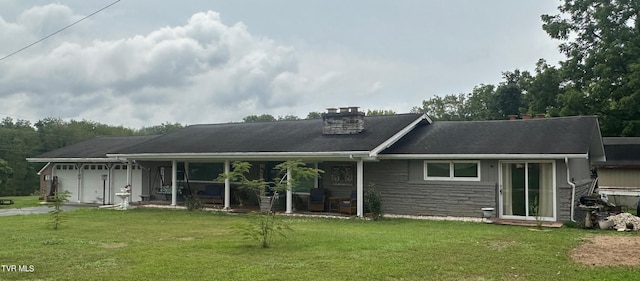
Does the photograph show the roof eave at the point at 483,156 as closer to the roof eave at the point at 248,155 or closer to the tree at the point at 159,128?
the roof eave at the point at 248,155

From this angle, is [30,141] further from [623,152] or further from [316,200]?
[623,152]

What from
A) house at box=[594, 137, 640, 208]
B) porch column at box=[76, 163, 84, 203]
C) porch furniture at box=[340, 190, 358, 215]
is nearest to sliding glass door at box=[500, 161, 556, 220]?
porch furniture at box=[340, 190, 358, 215]

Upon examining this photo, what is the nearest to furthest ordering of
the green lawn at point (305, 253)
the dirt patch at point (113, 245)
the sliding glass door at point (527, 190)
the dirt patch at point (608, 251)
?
the green lawn at point (305, 253), the dirt patch at point (608, 251), the dirt patch at point (113, 245), the sliding glass door at point (527, 190)

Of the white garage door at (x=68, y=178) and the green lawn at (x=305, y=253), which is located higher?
the white garage door at (x=68, y=178)

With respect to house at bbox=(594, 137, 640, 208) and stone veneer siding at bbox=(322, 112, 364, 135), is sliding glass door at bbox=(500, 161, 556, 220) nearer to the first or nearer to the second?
stone veneer siding at bbox=(322, 112, 364, 135)

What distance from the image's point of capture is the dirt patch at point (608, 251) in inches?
321

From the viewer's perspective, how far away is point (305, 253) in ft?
29.7

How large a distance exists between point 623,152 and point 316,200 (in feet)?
48.2

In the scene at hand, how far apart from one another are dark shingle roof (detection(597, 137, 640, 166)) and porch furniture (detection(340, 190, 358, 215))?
11941mm

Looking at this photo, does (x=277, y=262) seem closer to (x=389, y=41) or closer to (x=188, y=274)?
(x=188, y=274)

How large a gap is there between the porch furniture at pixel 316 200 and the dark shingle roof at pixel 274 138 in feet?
5.41

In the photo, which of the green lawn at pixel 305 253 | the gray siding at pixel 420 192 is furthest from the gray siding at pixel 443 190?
the green lawn at pixel 305 253

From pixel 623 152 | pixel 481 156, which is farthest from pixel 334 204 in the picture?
pixel 623 152

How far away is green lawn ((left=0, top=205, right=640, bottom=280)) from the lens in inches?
286
